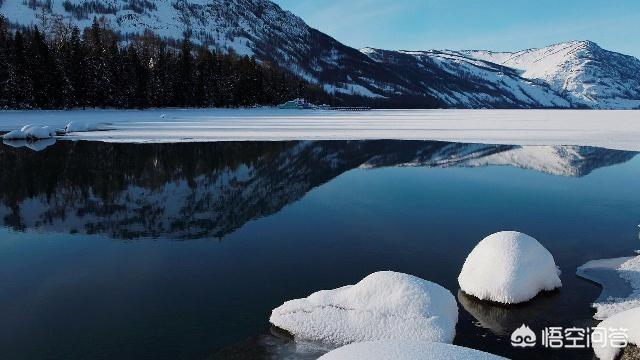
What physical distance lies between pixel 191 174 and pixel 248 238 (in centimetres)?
1200

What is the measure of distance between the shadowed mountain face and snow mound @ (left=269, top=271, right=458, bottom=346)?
6998mm

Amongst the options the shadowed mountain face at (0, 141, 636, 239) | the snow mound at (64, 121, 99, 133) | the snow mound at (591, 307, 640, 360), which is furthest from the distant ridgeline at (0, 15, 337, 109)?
the snow mound at (591, 307, 640, 360)

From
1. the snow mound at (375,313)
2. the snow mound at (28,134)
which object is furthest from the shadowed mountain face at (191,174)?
the snow mound at (375,313)

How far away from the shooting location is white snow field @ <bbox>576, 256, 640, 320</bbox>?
9.09 m

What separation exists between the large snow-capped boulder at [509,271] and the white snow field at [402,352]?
16.9ft

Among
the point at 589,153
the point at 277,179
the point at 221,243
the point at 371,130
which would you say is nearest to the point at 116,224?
the point at 221,243

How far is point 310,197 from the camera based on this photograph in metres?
20.0

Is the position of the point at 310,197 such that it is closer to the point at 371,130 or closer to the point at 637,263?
the point at 637,263

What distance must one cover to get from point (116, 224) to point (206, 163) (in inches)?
510

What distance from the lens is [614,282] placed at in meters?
10.4

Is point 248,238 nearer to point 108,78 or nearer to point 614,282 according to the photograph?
point 614,282

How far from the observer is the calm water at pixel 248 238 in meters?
8.49

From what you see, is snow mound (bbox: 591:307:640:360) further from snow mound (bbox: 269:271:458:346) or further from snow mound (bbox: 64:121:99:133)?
snow mound (bbox: 64:121:99:133)

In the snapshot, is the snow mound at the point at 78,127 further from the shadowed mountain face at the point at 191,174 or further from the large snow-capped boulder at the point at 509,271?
the large snow-capped boulder at the point at 509,271
